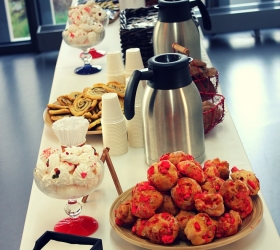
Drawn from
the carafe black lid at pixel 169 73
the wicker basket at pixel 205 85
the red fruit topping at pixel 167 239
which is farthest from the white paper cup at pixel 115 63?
the red fruit topping at pixel 167 239

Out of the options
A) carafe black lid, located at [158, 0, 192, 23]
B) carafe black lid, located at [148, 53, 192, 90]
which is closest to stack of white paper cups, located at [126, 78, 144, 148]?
carafe black lid, located at [148, 53, 192, 90]

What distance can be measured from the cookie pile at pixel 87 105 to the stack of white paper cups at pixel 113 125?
0.38 feet

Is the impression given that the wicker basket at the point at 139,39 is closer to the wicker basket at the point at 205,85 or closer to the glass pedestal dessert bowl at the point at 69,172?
the wicker basket at the point at 205,85

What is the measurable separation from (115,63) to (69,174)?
33.3 inches

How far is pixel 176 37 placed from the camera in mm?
2053

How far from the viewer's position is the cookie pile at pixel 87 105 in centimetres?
174

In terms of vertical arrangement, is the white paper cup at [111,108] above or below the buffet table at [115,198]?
above

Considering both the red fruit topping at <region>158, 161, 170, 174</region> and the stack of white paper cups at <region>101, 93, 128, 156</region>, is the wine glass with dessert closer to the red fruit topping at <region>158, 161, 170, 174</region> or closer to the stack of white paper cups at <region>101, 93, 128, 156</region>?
the stack of white paper cups at <region>101, 93, 128, 156</region>

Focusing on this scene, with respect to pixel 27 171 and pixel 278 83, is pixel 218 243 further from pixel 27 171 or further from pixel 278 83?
pixel 278 83

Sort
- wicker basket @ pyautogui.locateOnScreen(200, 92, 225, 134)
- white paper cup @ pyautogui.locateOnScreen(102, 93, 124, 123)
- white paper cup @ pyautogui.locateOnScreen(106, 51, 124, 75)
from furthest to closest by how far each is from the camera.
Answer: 1. white paper cup @ pyautogui.locateOnScreen(106, 51, 124, 75)
2. wicker basket @ pyautogui.locateOnScreen(200, 92, 225, 134)
3. white paper cup @ pyautogui.locateOnScreen(102, 93, 124, 123)

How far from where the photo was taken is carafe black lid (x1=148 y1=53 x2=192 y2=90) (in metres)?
1.37

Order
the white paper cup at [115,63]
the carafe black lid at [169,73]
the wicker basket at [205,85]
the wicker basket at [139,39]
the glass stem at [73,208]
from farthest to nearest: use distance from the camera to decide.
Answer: the wicker basket at [139,39] < the white paper cup at [115,63] < the wicker basket at [205,85] < the carafe black lid at [169,73] < the glass stem at [73,208]

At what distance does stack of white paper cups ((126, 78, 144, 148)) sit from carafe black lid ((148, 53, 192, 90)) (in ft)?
0.58

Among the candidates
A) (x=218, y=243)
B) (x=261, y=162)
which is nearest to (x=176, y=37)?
(x=218, y=243)
